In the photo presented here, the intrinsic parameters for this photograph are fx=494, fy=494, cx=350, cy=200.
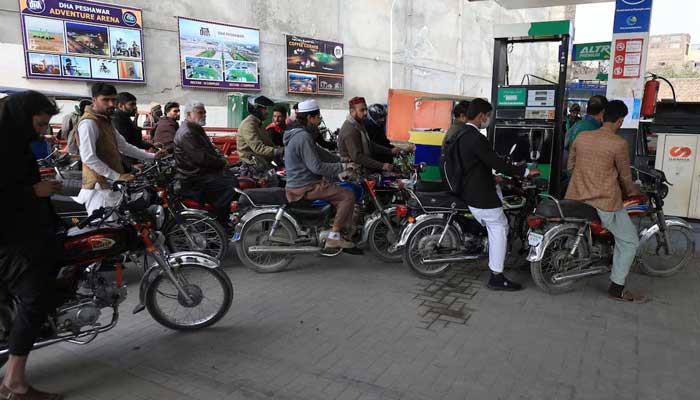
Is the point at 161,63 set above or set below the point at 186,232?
above

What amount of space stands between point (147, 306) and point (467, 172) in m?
3.06

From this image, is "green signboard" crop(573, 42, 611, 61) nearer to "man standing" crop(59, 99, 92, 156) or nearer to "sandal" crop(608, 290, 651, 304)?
"sandal" crop(608, 290, 651, 304)

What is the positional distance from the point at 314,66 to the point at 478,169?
15699 millimetres

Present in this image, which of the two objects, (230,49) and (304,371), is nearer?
(304,371)

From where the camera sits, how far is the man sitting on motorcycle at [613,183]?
4.39 metres

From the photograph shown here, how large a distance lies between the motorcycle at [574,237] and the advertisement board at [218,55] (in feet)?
43.8

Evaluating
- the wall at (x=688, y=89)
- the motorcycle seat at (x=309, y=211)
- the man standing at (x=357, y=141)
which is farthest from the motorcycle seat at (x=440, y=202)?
the wall at (x=688, y=89)

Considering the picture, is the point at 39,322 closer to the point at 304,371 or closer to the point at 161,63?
the point at 304,371

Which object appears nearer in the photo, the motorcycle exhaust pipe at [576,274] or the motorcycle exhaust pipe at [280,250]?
the motorcycle exhaust pipe at [576,274]

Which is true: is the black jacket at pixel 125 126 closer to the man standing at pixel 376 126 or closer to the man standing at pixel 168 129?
the man standing at pixel 168 129

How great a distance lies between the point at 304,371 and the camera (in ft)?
11.0

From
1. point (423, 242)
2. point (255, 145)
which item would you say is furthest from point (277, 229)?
point (255, 145)

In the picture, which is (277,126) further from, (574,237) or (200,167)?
(574,237)

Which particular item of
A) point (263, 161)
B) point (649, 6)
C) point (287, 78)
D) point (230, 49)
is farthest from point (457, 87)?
point (263, 161)
